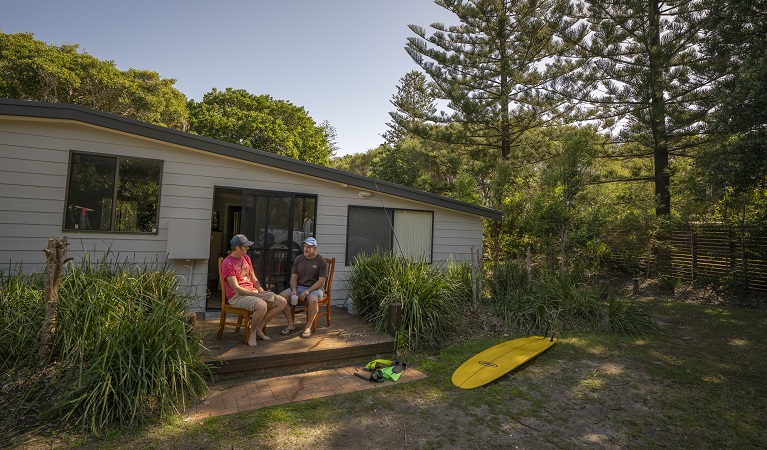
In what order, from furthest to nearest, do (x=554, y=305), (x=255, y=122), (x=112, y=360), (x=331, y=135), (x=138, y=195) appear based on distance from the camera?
(x=331, y=135)
(x=255, y=122)
(x=554, y=305)
(x=138, y=195)
(x=112, y=360)

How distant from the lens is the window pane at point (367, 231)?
6922 mm

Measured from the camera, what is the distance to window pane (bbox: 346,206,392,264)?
6922mm

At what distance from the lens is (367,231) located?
23.3 feet

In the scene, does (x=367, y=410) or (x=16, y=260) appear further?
(x=16, y=260)

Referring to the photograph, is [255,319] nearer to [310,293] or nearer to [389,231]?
[310,293]

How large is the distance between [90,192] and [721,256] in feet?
41.8

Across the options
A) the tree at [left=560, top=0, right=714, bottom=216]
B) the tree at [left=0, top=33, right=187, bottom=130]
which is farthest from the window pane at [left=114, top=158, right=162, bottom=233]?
the tree at [left=0, top=33, right=187, bottom=130]

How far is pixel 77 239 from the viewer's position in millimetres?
5023

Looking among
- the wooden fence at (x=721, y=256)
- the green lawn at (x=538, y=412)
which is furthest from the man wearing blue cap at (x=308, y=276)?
the wooden fence at (x=721, y=256)

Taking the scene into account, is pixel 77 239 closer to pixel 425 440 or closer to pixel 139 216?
pixel 139 216

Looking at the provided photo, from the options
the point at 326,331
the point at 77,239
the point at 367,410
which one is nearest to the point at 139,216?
the point at 77,239

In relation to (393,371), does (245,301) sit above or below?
above

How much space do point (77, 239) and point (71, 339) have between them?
2.71 m

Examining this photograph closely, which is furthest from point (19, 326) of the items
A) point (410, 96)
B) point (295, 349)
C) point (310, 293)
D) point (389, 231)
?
point (410, 96)
